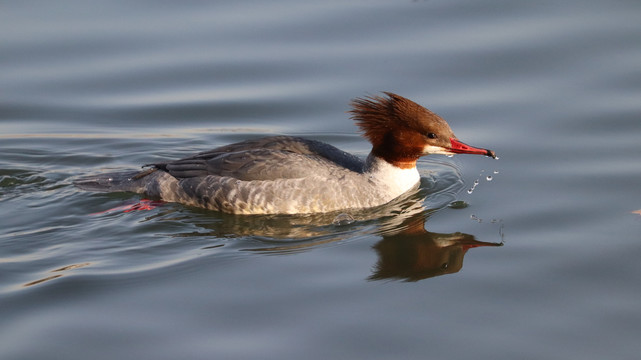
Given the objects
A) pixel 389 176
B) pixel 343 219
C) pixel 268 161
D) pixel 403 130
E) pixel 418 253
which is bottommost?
pixel 418 253

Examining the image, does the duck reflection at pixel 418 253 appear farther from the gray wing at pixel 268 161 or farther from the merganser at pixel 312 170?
the gray wing at pixel 268 161

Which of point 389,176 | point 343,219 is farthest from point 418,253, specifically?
point 389,176

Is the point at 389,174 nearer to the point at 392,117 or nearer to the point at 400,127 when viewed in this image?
the point at 400,127

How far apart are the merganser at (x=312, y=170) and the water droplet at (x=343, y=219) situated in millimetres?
170

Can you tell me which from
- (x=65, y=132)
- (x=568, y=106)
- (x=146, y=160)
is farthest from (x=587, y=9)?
(x=65, y=132)

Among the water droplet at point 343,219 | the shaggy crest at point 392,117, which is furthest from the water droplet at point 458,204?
the water droplet at point 343,219

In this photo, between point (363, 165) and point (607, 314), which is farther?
point (363, 165)

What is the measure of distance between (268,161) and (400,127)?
1499 mm

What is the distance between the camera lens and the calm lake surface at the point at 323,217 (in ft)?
22.4

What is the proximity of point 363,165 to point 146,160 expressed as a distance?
287 centimetres

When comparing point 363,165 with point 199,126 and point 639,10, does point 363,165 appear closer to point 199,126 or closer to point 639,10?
point 199,126

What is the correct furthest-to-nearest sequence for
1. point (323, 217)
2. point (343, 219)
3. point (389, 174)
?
point (389, 174) < point (323, 217) < point (343, 219)

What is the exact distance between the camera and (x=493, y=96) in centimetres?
1155

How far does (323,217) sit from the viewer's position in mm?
9531
